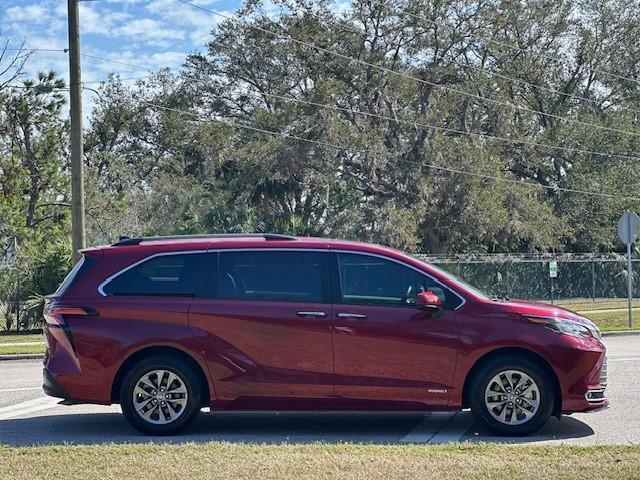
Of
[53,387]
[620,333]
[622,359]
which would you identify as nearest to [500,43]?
[620,333]

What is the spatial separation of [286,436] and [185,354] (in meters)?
1.26

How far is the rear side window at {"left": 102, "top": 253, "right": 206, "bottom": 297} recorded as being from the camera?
8.76m

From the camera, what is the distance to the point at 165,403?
855 centimetres

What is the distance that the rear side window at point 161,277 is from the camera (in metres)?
8.76

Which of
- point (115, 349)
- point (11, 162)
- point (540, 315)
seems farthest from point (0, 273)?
point (540, 315)

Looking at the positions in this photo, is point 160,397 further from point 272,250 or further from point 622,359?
point 622,359

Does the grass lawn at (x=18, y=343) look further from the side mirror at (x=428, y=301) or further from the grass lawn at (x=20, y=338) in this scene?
the side mirror at (x=428, y=301)

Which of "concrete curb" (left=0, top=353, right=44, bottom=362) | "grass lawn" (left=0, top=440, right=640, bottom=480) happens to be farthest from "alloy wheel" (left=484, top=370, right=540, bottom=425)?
"concrete curb" (left=0, top=353, right=44, bottom=362)

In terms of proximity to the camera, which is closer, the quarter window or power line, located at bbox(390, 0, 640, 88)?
the quarter window

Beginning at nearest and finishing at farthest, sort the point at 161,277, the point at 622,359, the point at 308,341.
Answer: the point at 308,341 → the point at 161,277 → the point at 622,359

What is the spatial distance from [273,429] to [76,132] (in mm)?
12515

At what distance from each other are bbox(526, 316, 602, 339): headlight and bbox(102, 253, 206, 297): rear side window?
330 centimetres

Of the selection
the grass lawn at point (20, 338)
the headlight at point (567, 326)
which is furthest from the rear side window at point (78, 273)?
the grass lawn at point (20, 338)

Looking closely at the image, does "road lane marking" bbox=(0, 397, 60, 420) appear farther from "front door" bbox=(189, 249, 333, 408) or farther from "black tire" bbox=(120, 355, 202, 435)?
"front door" bbox=(189, 249, 333, 408)
